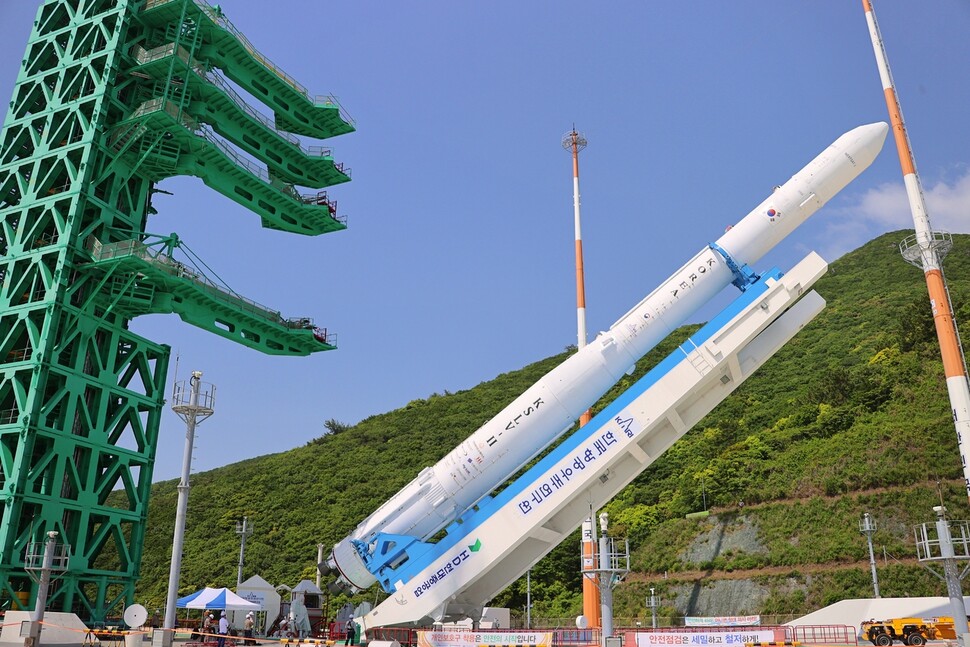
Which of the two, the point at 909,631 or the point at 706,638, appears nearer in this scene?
the point at 706,638

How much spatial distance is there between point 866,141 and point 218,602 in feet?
68.7

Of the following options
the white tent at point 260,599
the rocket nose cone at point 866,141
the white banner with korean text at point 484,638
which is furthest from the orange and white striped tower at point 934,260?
the white tent at point 260,599

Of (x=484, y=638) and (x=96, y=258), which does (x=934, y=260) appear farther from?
(x=96, y=258)

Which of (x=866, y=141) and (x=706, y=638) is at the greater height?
(x=866, y=141)

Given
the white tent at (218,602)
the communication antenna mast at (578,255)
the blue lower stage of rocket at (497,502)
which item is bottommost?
the white tent at (218,602)

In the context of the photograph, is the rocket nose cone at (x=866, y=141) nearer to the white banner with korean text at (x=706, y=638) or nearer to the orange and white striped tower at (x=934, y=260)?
the orange and white striped tower at (x=934, y=260)

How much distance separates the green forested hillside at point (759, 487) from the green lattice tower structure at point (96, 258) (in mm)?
13106

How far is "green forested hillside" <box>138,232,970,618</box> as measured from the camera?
1223 inches

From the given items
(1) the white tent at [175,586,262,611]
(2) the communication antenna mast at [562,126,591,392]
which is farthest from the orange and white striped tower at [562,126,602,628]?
(1) the white tent at [175,586,262,611]

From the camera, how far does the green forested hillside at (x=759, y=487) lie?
102ft

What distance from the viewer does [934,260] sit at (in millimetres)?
15312

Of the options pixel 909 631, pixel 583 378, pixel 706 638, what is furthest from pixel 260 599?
pixel 909 631

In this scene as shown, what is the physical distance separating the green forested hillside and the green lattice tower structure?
1311cm

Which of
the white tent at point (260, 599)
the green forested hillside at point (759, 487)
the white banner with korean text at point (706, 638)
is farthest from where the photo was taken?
the green forested hillside at point (759, 487)
